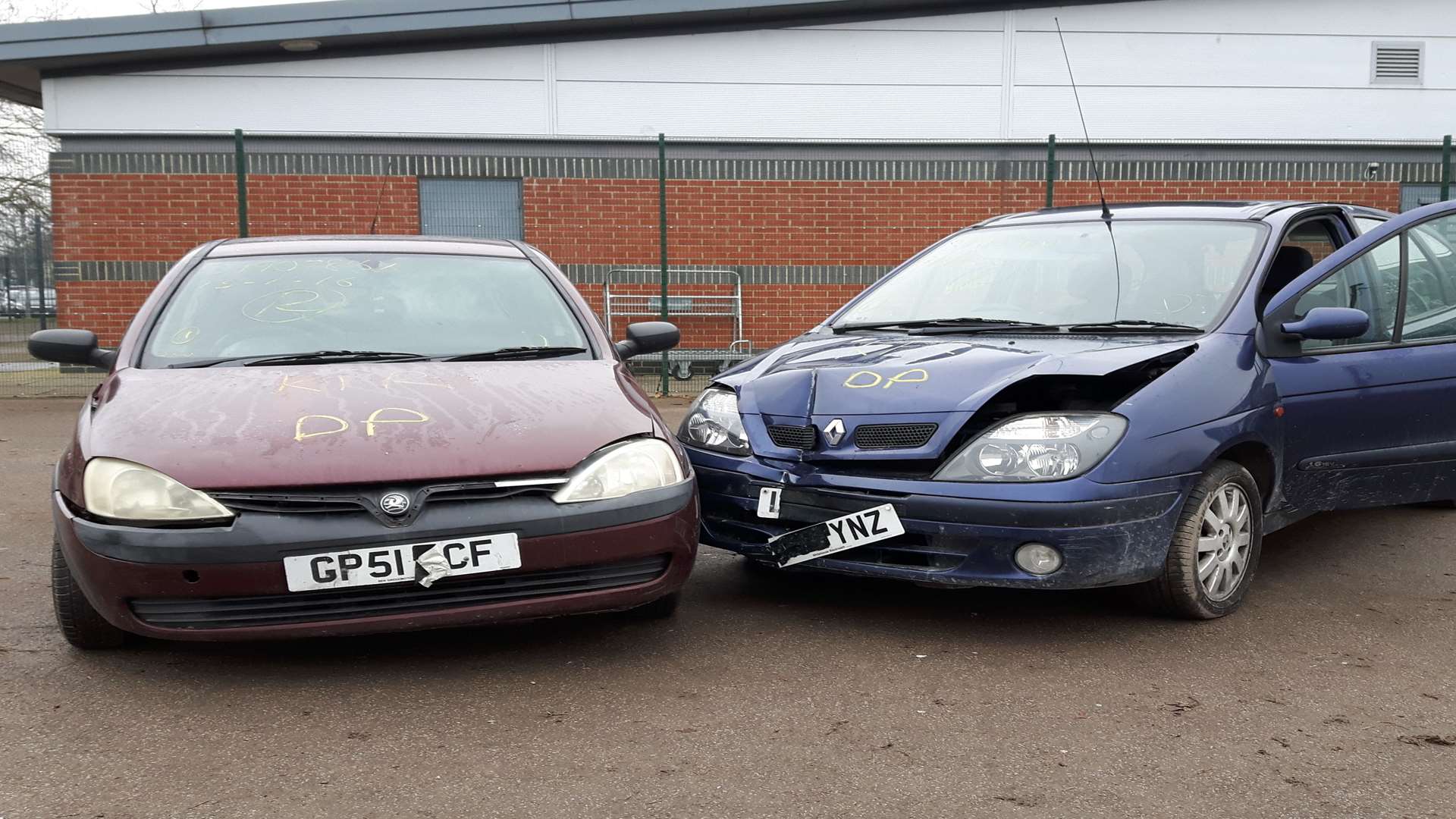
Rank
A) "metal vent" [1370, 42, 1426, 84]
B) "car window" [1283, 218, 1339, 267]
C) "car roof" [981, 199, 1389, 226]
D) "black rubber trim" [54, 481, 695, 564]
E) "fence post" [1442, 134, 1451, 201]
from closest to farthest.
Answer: "black rubber trim" [54, 481, 695, 564]
"car window" [1283, 218, 1339, 267]
"car roof" [981, 199, 1389, 226]
"fence post" [1442, 134, 1451, 201]
"metal vent" [1370, 42, 1426, 84]

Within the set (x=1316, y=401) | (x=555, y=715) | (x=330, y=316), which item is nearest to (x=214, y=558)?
(x=555, y=715)

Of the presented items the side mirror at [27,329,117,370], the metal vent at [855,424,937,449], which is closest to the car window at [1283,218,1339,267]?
the metal vent at [855,424,937,449]

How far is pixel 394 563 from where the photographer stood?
→ 3.10 metres

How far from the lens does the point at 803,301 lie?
44.0 feet

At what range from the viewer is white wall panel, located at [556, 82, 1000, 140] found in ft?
45.9

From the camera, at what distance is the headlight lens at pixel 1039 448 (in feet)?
11.6

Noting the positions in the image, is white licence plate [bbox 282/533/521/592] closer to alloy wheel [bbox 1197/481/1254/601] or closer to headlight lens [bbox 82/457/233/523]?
headlight lens [bbox 82/457/233/523]

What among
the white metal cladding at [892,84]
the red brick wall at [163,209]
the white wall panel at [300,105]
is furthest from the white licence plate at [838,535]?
the white wall panel at [300,105]

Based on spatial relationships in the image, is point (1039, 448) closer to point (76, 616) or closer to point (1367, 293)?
point (1367, 293)

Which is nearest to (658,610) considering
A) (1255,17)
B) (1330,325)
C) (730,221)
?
(1330,325)

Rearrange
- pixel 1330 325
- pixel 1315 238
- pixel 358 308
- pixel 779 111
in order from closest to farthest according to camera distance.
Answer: pixel 1330 325
pixel 358 308
pixel 1315 238
pixel 779 111

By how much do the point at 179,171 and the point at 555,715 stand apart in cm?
1192

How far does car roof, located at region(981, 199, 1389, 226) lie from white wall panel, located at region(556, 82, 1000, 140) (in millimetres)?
9095

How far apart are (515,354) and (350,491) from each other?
3.65 feet
